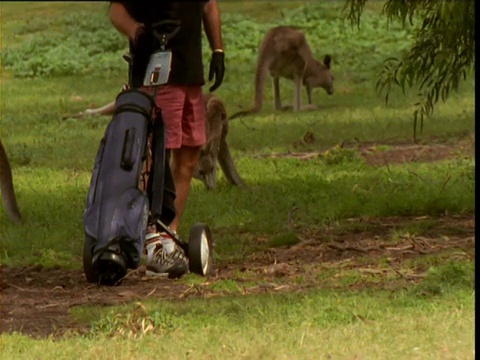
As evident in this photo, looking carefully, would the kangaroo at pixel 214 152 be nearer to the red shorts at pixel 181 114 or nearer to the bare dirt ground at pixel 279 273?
the bare dirt ground at pixel 279 273

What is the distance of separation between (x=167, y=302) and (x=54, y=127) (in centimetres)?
892

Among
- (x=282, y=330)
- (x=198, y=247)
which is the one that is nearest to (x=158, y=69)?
(x=198, y=247)

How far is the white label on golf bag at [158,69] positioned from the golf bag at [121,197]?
189 mm

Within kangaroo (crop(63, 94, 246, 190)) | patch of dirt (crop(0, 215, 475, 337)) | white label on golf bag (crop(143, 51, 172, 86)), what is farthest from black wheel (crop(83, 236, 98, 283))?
kangaroo (crop(63, 94, 246, 190))

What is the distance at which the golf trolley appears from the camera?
6062mm

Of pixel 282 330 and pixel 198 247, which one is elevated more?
pixel 282 330

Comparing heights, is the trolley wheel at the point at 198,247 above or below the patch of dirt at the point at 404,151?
above

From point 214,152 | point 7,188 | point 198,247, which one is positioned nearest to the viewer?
point 198,247

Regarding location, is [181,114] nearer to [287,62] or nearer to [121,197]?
[121,197]

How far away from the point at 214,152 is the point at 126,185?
4.93 metres

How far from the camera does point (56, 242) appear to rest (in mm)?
9336

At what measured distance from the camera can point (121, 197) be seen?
20.0 feet

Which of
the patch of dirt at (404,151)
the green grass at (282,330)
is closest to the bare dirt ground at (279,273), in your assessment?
the green grass at (282,330)

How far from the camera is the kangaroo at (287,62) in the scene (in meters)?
16.7
